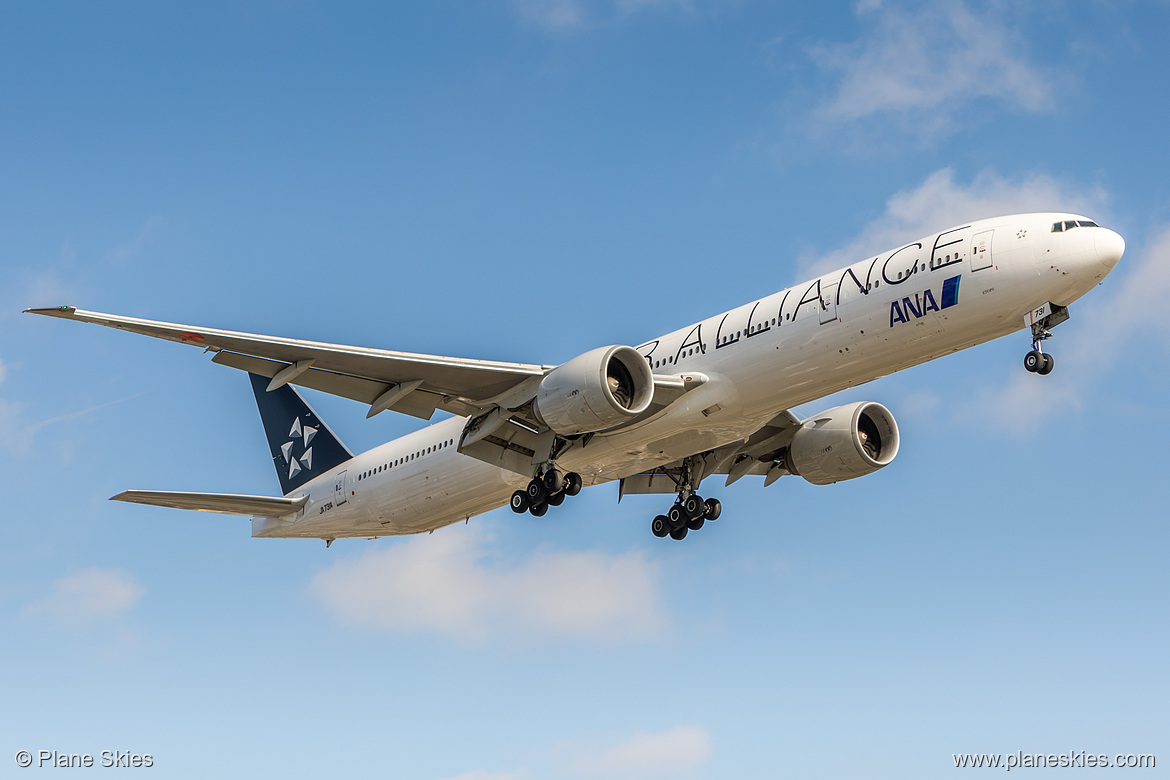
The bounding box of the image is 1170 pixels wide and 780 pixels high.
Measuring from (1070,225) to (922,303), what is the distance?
3.03 m

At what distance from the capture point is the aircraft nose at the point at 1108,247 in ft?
69.8

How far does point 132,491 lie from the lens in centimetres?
2727

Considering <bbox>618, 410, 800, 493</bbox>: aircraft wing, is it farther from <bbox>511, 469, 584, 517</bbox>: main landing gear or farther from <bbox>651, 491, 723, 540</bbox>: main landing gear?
<bbox>511, 469, 584, 517</bbox>: main landing gear

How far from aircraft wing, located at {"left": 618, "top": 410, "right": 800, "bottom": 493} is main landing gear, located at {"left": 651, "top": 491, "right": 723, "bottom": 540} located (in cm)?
49

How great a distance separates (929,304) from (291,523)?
1905 centimetres

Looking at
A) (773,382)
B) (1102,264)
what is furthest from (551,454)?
(1102,264)

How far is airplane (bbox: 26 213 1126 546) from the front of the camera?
72.3 feet

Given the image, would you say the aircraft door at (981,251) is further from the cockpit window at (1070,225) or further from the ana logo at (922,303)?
the cockpit window at (1070,225)

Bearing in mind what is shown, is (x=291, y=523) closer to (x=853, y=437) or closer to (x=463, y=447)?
(x=463, y=447)

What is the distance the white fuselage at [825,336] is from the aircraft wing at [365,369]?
6.30 ft

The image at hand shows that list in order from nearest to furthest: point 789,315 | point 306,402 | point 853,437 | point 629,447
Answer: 1. point 789,315
2. point 629,447
3. point 853,437
4. point 306,402

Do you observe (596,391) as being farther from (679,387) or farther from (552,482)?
(552,482)

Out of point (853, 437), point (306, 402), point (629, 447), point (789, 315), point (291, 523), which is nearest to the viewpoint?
point (789, 315)

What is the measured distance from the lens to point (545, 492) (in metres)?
26.6
